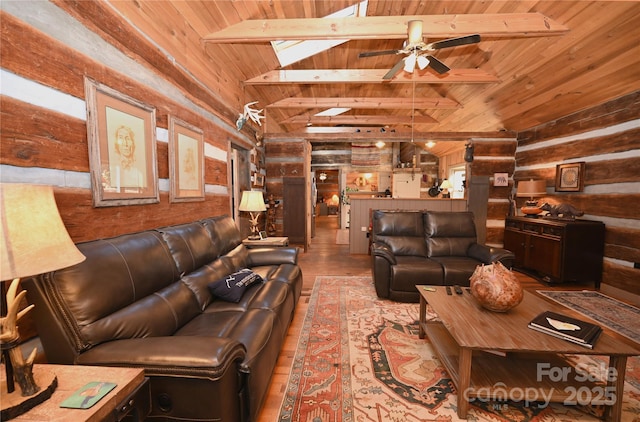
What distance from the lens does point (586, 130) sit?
3.91 meters

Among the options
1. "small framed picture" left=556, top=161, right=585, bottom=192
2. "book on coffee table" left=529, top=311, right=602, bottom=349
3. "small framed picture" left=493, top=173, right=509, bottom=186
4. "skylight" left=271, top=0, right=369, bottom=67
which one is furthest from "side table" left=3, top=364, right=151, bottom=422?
"small framed picture" left=493, top=173, right=509, bottom=186

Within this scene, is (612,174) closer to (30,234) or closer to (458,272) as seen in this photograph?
(458,272)

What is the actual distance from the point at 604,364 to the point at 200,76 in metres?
4.68

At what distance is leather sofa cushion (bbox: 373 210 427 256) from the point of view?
12.0ft

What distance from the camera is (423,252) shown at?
3.63 metres

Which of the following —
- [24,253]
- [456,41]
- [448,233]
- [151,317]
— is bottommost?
[151,317]

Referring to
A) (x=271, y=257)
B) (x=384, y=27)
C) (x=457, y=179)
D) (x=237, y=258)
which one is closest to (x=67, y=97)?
(x=237, y=258)

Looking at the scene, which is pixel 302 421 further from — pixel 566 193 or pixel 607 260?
pixel 566 193

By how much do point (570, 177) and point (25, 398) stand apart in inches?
241

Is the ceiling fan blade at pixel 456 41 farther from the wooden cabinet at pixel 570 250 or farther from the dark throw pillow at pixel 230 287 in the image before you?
the wooden cabinet at pixel 570 250

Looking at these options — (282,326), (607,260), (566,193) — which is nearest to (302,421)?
(282,326)

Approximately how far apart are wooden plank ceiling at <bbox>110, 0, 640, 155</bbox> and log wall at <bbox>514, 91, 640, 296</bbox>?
0.28m

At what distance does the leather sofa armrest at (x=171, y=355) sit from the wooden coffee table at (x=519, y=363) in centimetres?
133

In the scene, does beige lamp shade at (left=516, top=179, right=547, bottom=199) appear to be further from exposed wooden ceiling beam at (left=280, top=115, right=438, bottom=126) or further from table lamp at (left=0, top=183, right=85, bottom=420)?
table lamp at (left=0, top=183, right=85, bottom=420)
